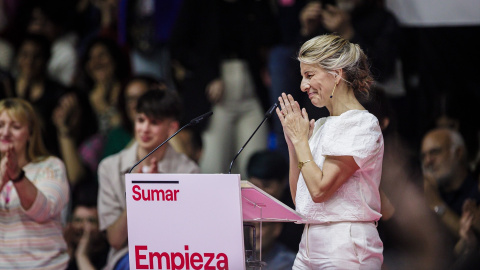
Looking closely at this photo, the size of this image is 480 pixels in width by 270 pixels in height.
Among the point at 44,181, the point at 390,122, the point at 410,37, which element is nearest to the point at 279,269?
the point at 390,122

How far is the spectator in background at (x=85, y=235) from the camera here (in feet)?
18.8

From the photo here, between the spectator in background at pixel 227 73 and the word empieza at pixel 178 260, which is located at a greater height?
the spectator in background at pixel 227 73

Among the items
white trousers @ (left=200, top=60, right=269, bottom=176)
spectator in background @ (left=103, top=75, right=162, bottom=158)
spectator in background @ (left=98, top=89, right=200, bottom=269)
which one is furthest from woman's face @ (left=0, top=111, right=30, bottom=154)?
white trousers @ (left=200, top=60, right=269, bottom=176)

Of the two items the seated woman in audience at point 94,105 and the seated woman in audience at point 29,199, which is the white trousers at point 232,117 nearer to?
the seated woman in audience at point 94,105

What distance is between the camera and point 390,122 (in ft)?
16.1

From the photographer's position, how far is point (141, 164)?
5.14 metres

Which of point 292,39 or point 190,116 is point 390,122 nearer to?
point 292,39

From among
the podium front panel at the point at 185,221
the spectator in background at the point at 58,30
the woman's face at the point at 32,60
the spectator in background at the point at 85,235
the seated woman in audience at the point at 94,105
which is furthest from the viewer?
the spectator in background at the point at 58,30

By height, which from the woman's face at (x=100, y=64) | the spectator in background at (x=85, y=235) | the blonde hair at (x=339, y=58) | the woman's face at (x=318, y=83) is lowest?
the spectator in background at (x=85, y=235)

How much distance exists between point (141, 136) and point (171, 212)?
1860mm

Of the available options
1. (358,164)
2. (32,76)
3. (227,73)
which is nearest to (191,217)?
(358,164)

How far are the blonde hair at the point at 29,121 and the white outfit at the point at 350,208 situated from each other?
221 centimetres

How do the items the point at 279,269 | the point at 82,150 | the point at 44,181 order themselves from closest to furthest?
the point at 44,181 → the point at 279,269 → the point at 82,150

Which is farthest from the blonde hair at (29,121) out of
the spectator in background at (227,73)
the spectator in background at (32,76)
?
the spectator in background at (32,76)
